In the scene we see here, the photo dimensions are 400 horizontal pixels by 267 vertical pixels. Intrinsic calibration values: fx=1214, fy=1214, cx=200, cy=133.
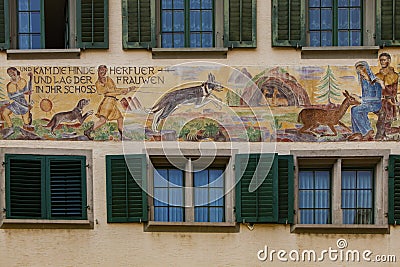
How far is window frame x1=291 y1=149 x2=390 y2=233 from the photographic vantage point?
2055 centimetres

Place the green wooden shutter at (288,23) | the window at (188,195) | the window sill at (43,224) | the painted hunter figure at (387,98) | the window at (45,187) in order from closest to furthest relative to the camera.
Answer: the window sill at (43,224), the window at (45,187), the painted hunter figure at (387,98), the green wooden shutter at (288,23), the window at (188,195)

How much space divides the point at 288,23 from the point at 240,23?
2.70 ft

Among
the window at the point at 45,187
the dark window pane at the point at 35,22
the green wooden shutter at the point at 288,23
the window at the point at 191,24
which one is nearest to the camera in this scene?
the window at the point at 45,187

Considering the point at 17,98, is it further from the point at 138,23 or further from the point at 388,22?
the point at 388,22

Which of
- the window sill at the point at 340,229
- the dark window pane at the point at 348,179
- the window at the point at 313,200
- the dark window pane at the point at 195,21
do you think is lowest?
the window sill at the point at 340,229

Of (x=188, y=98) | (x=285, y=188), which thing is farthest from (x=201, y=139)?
(x=285, y=188)

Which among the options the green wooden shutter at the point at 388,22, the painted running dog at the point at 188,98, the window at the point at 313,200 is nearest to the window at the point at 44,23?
the painted running dog at the point at 188,98

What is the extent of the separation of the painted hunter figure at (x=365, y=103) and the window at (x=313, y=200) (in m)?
1.03

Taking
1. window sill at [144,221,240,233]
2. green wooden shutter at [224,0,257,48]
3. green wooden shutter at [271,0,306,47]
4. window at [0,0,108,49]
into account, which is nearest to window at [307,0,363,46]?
green wooden shutter at [271,0,306,47]

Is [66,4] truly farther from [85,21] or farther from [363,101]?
[363,101]

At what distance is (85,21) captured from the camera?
68.5 feet

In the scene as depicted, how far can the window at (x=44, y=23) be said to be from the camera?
20.8m

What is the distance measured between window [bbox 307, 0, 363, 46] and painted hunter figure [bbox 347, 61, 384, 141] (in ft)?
1.95

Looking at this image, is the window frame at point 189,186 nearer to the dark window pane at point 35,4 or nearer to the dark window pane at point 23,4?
the dark window pane at point 35,4
